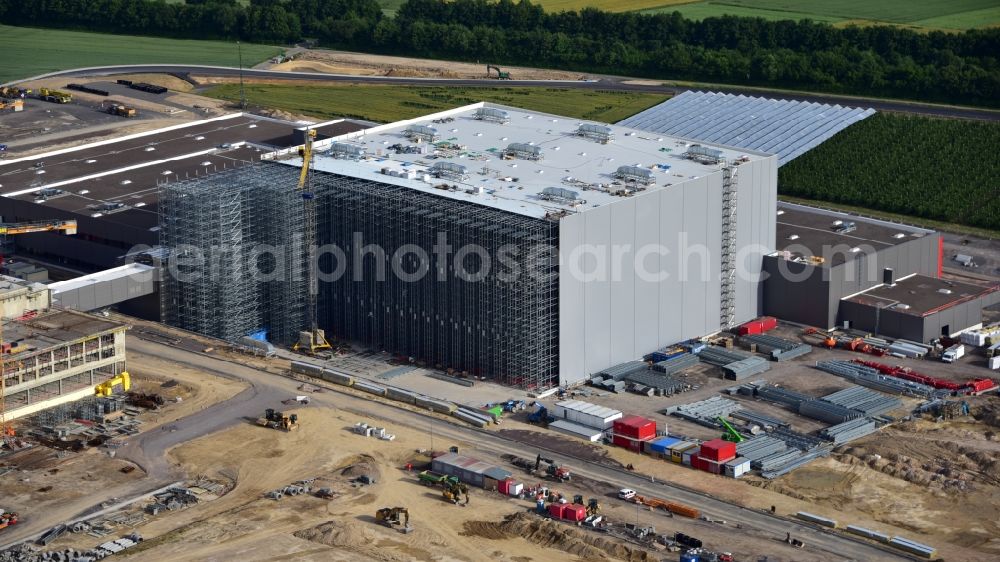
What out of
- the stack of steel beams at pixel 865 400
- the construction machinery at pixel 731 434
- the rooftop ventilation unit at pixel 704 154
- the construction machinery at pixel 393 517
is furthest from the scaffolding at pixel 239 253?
the stack of steel beams at pixel 865 400

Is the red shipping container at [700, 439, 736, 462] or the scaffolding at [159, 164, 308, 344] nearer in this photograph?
the red shipping container at [700, 439, 736, 462]

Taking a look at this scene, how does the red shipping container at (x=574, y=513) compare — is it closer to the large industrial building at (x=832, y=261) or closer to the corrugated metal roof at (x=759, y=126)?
the large industrial building at (x=832, y=261)

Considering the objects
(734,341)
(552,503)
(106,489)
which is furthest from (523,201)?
(106,489)

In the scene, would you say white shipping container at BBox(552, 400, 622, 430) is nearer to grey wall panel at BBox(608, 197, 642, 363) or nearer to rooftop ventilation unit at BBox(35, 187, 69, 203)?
grey wall panel at BBox(608, 197, 642, 363)

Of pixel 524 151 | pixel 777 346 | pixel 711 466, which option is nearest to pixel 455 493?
pixel 711 466

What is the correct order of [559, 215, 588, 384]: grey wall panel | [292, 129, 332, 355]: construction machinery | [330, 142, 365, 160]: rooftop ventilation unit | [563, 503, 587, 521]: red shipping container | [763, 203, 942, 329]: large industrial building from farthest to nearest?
1. [330, 142, 365, 160]: rooftop ventilation unit
2. [763, 203, 942, 329]: large industrial building
3. [292, 129, 332, 355]: construction machinery
4. [559, 215, 588, 384]: grey wall panel
5. [563, 503, 587, 521]: red shipping container

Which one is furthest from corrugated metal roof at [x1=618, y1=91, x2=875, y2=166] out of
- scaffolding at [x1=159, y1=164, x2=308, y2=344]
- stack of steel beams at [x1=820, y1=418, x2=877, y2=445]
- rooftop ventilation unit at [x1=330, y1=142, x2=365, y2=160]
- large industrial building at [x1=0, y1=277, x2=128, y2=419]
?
large industrial building at [x1=0, y1=277, x2=128, y2=419]

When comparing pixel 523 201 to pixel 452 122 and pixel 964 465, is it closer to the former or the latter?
pixel 452 122

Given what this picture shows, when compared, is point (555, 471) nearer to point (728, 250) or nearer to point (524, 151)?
point (728, 250)
